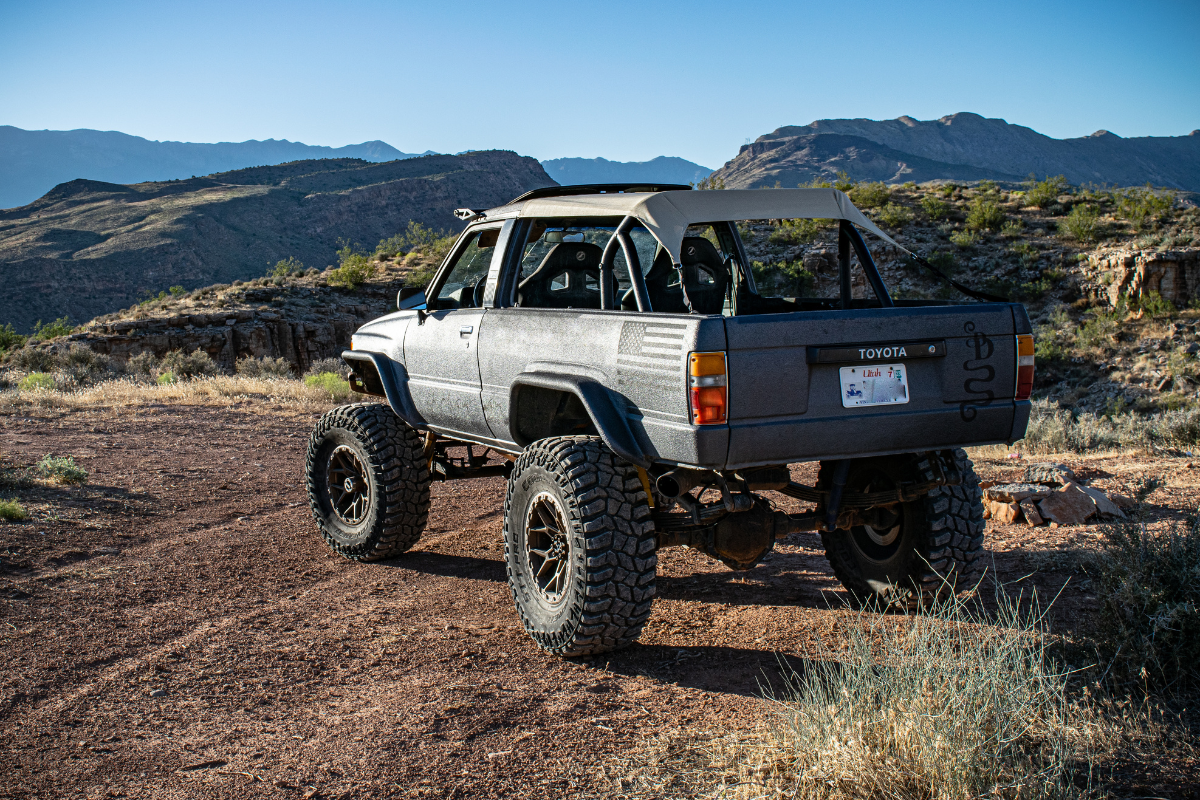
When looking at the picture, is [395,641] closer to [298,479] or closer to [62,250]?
[298,479]

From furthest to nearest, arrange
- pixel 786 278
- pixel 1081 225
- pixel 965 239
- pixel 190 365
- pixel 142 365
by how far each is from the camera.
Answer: pixel 965 239
pixel 1081 225
pixel 786 278
pixel 142 365
pixel 190 365

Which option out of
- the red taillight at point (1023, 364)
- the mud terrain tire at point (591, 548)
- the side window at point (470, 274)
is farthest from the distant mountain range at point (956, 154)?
the mud terrain tire at point (591, 548)

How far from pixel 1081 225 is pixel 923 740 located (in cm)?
3053

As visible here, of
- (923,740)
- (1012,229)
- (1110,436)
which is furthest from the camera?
(1012,229)

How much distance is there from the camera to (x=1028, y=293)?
89.9 ft

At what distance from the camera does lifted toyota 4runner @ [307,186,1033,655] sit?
12.0 ft

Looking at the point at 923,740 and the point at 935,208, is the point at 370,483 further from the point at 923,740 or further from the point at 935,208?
the point at 935,208

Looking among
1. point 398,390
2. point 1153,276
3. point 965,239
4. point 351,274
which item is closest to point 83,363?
point 351,274

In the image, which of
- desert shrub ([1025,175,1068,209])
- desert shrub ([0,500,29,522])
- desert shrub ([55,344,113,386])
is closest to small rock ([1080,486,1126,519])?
desert shrub ([0,500,29,522])

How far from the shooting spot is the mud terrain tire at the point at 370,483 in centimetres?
570

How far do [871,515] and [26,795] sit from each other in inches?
Result: 156

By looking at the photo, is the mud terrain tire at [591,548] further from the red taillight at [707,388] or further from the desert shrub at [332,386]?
the desert shrub at [332,386]

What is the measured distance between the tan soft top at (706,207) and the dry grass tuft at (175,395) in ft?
34.2

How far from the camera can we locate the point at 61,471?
7.74 meters
